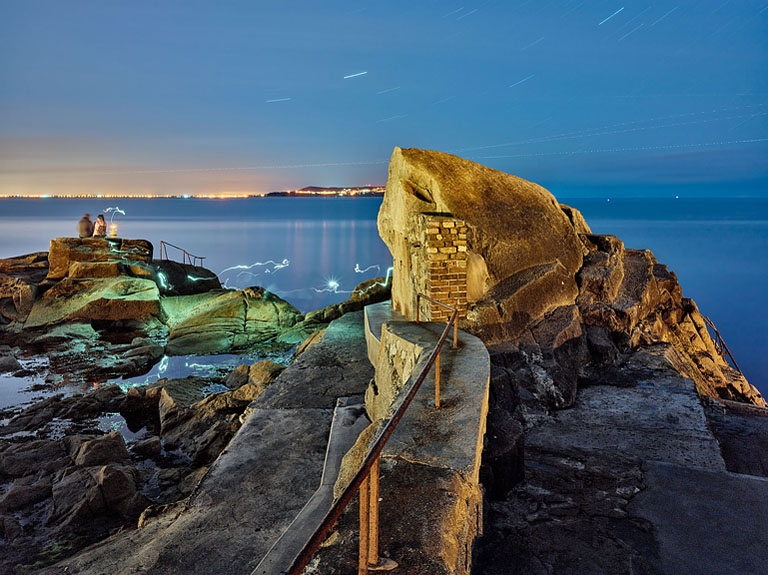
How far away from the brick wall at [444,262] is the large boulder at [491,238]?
1.15 feet

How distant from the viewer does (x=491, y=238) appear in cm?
841

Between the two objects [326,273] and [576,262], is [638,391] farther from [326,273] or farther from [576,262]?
[326,273]

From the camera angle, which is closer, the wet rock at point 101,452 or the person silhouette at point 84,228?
the wet rock at point 101,452

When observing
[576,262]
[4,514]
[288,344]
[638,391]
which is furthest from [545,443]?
[288,344]

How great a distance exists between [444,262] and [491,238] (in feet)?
4.70

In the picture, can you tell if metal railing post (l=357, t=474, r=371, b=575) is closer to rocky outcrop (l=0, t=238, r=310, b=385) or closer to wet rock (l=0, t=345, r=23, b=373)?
rocky outcrop (l=0, t=238, r=310, b=385)

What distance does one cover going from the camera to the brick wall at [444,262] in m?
7.27

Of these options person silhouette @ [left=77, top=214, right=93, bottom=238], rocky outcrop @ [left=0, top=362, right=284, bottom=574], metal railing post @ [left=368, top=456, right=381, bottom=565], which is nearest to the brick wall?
rocky outcrop @ [left=0, top=362, right=284, bottom=574]

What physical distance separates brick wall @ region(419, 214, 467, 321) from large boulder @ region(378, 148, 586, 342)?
1.15ft

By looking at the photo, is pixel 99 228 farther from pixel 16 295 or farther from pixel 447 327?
pixel 447 327

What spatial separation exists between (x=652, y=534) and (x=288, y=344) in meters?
13.1

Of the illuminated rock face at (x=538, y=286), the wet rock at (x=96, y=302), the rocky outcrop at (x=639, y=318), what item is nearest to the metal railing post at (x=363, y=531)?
the illuminated rock face at (x=538, y=286)

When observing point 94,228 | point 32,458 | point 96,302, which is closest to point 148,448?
point 32,458

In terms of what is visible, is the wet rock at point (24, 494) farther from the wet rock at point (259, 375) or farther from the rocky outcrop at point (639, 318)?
the rocky outcrop at point (639, 318)
